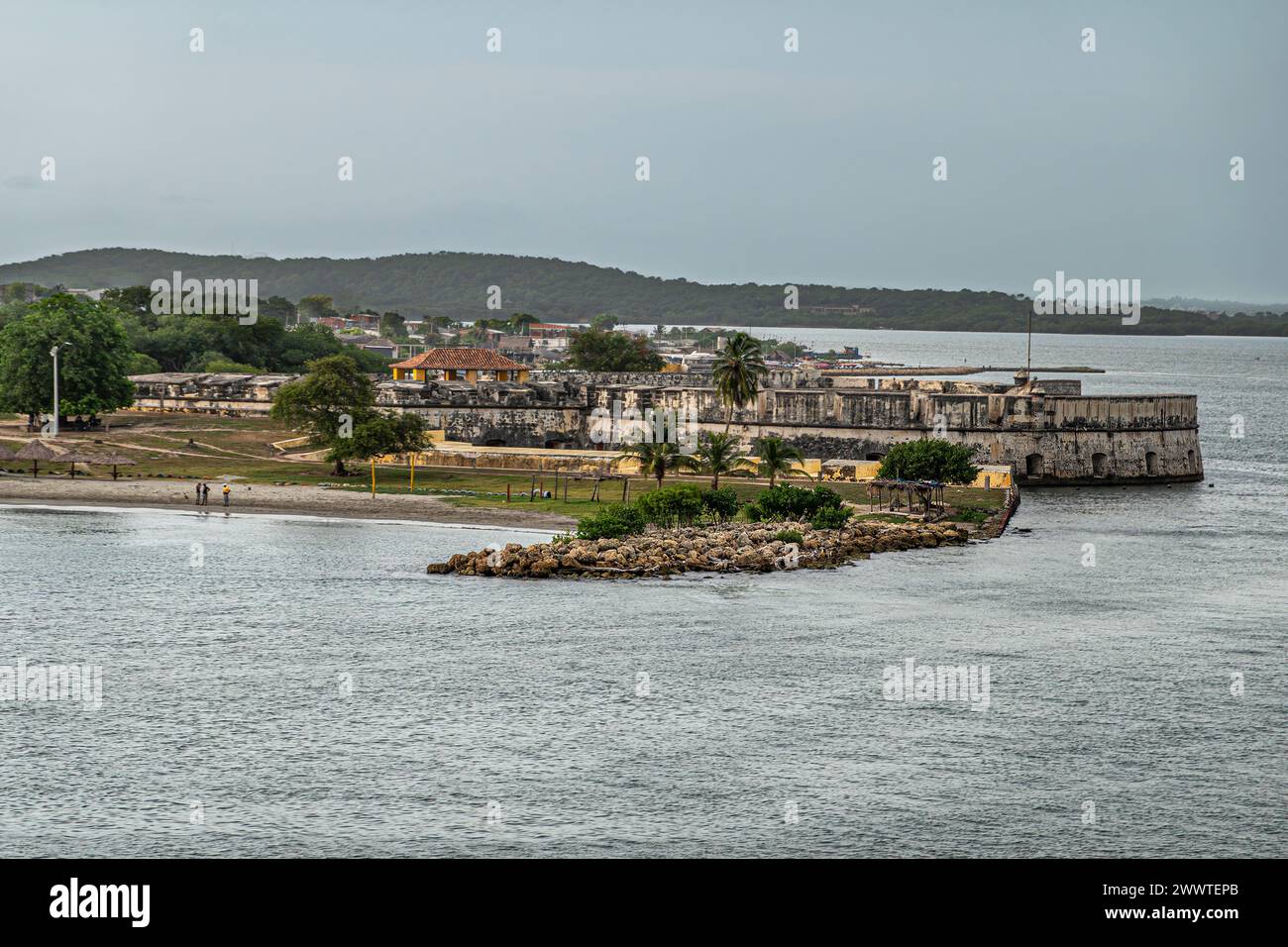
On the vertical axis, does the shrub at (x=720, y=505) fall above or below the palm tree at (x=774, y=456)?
below

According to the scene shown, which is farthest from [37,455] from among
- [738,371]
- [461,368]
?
[738,371]

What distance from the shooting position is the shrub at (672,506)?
6681cm

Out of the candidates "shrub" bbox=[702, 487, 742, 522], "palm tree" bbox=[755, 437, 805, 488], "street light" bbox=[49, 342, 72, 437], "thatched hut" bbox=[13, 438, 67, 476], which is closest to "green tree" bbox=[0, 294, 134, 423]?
"street light" bbox=[49, 342, 72, 437]

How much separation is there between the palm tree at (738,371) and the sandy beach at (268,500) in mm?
20482

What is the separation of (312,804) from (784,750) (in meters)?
11.2

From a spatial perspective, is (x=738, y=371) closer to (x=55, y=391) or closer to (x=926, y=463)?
(x=926, y=463)

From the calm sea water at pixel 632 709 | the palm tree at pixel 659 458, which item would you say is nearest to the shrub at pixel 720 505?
the palm tree at pixel 659 458

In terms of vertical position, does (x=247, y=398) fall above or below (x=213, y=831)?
above

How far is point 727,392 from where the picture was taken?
8912cm

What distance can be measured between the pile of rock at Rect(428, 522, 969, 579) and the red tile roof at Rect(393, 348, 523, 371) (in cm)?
4847

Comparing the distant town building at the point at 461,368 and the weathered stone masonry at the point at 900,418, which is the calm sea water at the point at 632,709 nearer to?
the weathered stone masonry at the point at 900,418

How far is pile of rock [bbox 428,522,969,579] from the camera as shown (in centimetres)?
5862

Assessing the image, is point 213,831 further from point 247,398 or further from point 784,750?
point 247,398
